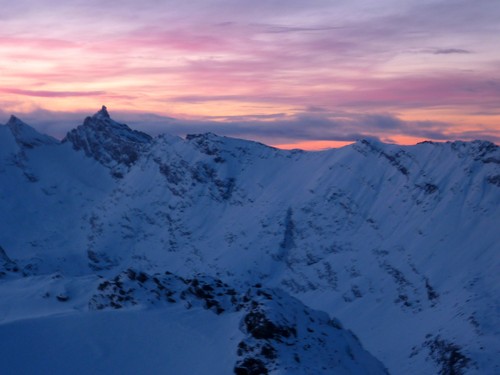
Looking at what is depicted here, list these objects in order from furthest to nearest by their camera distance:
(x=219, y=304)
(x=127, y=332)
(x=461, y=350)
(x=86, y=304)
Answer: (x=461, y=350)
(x=86, y=304)
(x=219, y=304)
(x=127, y=332)

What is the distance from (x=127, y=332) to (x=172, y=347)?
12.7 feet

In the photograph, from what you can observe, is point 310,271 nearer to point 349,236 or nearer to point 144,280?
point 349,236

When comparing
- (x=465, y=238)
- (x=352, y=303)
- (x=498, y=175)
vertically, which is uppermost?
(x=498, y=175)

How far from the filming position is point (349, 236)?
198750mm

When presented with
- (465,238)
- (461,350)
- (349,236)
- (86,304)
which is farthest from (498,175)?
(86,304)

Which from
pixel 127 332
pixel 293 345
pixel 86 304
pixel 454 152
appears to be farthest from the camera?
pixel 454 152

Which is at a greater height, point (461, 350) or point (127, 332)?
point (127, 332)

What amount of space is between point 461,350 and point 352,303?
52.9 m

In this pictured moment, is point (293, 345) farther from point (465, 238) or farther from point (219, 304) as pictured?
point (465, 238)

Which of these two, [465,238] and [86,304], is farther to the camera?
[465,238]

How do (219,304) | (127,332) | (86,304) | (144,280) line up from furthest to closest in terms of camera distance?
1. (86,304)
2. (144,280)
3. (219,304)
4. (127,332)

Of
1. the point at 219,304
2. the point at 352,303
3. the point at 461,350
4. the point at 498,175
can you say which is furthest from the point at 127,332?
the point at 498,175

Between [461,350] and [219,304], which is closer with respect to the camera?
[219,304]

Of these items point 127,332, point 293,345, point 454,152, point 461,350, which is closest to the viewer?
point 293,345
